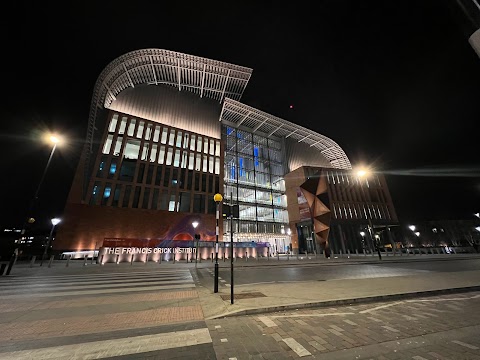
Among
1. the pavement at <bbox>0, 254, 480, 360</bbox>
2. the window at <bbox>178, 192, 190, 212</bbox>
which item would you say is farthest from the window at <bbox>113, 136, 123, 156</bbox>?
the pavement at <bbox>0, 254, 480, 360</bbox>

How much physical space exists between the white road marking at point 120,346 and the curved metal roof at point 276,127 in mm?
48582

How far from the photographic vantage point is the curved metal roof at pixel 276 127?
5058 centimetres

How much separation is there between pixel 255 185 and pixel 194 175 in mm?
16973

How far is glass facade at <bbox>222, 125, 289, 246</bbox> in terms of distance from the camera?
152 feet

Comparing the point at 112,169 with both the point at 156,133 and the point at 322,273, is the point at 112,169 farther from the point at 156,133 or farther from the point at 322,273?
the point at 322,273

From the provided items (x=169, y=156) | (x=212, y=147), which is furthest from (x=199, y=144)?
(x=169, y=156)

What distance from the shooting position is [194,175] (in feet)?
134

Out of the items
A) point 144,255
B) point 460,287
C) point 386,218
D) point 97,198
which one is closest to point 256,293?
point 460,287

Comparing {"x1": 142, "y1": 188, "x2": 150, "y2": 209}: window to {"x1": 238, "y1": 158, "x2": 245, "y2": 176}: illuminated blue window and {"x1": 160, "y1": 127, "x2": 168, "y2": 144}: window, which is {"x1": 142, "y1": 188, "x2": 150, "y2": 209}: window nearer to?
{"x1": 160, "y1": 127, "x2": 168, "y2": 144}: window

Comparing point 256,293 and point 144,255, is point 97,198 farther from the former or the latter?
point 256,293

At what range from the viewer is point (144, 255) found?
81.9 ft

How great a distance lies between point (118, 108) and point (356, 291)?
48640 millimetres

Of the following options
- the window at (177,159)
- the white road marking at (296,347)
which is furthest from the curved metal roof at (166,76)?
the white road marking at (296,347)

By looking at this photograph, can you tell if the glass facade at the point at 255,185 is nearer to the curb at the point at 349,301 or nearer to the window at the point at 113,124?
the window at the point at 113,124
